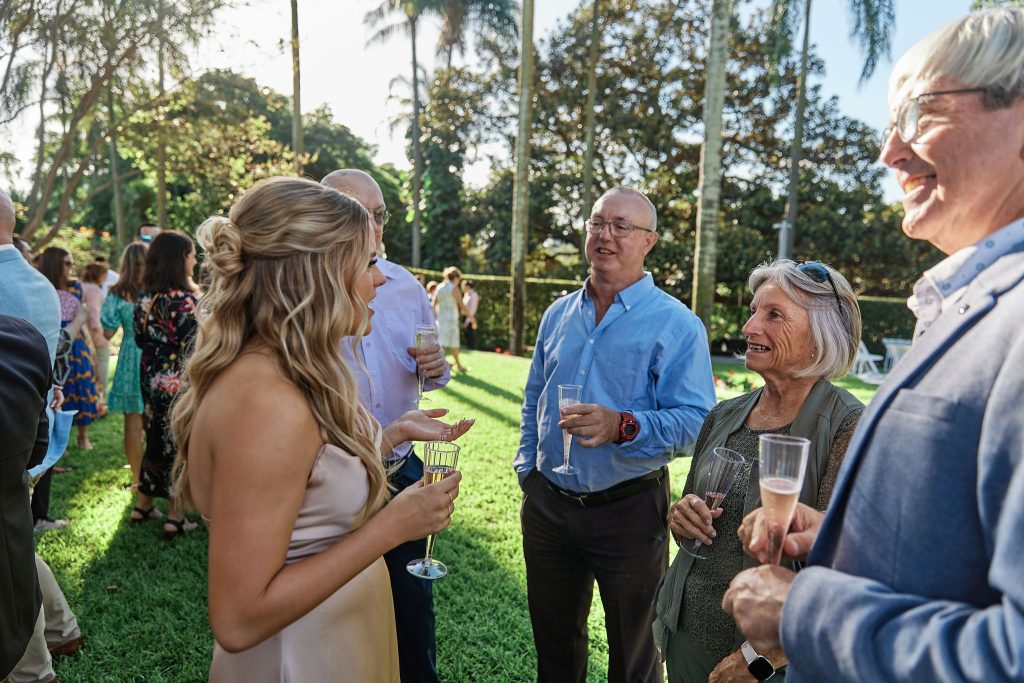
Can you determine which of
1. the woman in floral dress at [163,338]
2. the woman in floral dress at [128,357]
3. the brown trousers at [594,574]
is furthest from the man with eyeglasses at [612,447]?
the woman in floral dress at [128,357]

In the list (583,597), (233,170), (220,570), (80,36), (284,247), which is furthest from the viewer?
(233,170)

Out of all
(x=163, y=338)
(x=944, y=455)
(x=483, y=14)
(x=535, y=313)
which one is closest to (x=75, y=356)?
(x=163, y=338)

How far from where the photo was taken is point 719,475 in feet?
6.73

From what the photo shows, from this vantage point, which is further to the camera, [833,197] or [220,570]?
[833,197]

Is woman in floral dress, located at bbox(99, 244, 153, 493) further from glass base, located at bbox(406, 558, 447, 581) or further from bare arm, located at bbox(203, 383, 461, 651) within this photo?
bare arm, located at bbox(203, 383, 461, 651)

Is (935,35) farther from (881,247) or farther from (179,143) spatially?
(881,247)

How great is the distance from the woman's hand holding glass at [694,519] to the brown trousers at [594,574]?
893mm

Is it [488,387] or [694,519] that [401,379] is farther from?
[488,387]

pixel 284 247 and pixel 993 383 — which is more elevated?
pixel 284 247

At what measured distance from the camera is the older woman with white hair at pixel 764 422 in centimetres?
229

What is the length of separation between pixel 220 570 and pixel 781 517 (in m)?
1.33

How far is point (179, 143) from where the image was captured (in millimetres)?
16125

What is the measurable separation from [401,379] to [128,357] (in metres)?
4.37

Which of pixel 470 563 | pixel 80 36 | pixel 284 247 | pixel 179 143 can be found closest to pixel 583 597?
pixel 470 563
